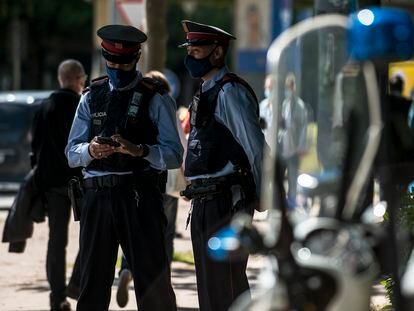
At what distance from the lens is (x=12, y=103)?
20.9 metres

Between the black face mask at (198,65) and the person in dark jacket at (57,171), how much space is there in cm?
259

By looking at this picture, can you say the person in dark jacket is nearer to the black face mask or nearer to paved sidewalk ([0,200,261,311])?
paved sidewalk ([0,200,261,311])

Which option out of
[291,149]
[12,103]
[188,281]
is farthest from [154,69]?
[12,103]

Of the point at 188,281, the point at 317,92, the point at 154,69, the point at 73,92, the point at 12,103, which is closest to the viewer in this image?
the point at 317,92

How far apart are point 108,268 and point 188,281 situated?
4.16 meters

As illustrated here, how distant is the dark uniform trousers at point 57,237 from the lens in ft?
30.9

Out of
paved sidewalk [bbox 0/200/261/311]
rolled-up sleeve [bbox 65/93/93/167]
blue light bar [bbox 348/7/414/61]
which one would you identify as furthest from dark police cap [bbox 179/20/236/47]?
paved sidewalk [bbox 0/200/261/311]

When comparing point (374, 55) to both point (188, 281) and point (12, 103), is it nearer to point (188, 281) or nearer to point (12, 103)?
point (188, 281)

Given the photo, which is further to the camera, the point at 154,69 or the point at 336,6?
the point at 154,69

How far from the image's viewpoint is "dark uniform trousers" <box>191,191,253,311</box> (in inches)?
268

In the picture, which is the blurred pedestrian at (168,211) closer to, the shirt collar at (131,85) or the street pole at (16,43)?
the shirt collar at (131,85)

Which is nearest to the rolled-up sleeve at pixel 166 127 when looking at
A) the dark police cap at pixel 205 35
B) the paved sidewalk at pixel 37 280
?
the dark police cap at pixel 205 35

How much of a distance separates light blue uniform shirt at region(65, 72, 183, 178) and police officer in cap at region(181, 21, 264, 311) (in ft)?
0.41

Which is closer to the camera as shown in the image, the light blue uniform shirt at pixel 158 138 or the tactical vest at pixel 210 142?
the tactical vest at pixel 210 142
